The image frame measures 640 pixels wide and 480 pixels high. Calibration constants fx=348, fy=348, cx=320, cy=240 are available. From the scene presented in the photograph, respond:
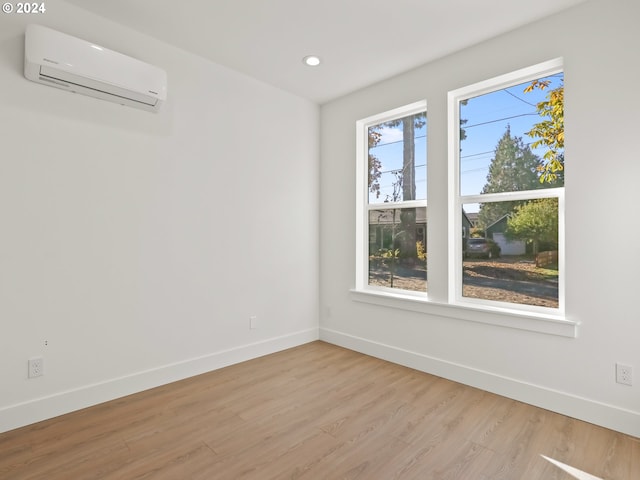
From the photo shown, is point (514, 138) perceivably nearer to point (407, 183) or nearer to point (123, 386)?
point (407, 183)

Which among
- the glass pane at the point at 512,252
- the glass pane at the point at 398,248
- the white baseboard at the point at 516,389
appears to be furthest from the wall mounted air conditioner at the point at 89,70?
the white baseboard at the point at 516,389

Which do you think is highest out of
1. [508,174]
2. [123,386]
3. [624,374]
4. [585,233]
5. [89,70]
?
[89,70]

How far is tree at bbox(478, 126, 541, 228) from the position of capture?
265 centimetres

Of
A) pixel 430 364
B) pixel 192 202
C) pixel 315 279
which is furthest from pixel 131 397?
pixel 430 364

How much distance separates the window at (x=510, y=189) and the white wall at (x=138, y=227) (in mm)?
1689

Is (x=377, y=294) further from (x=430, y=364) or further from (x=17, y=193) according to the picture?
(x=17, y=193)

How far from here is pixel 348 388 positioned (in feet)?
9.04

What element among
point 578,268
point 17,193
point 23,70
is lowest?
point 578,268

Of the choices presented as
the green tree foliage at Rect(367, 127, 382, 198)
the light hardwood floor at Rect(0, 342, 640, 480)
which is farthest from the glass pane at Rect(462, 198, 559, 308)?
the green tree foliage at Rect(367, 127, 382, 198)

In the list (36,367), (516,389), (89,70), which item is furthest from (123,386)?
(516,389)

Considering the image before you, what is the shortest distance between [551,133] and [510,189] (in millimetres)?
475

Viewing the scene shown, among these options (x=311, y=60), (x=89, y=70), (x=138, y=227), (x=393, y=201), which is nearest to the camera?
(x=89, y=70)

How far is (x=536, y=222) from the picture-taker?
2.61 meters

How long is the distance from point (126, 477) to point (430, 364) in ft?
7.66
